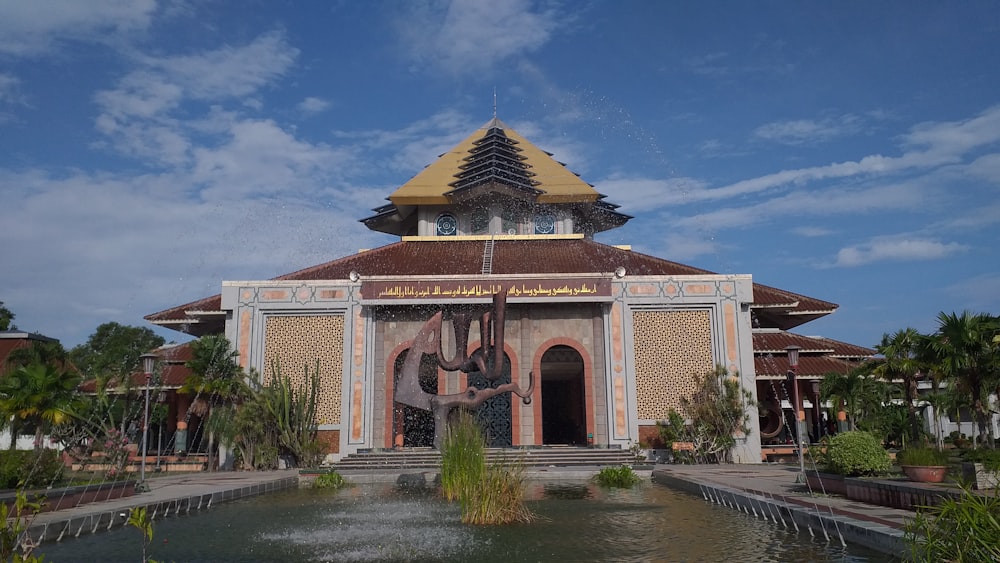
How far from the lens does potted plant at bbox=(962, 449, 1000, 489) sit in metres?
8.44

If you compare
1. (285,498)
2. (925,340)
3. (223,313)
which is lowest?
(285,498)

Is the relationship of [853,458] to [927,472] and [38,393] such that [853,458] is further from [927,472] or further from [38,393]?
[38,393]

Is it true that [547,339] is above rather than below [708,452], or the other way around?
above

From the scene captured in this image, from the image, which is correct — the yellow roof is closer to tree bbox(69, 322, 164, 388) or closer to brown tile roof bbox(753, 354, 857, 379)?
brown tile roof bbox(753, 354, 857, 379)

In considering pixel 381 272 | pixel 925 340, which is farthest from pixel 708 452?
pixel 381 272

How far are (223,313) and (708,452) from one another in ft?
49.9

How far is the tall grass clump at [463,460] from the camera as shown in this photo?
9117 millimetres

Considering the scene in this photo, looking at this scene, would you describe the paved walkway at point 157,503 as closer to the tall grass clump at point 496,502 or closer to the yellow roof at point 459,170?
the tall grass clump at point 496,502

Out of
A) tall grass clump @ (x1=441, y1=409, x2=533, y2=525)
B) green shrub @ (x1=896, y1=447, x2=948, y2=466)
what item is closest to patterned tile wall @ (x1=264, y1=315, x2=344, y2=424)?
tall grass clump @ (x1=441, y1=409, x2=533, y2=525)

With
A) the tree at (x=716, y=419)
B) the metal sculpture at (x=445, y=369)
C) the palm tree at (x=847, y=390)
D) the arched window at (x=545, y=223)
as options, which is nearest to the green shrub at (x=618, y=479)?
the metal sculpture at (x=445, y=369)

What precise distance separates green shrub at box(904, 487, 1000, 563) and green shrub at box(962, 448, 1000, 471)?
15.4ft

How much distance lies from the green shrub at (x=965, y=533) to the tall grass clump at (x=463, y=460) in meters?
5.42

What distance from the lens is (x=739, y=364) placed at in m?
21.3

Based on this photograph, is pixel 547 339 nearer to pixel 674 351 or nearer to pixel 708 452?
pixel 674 351
